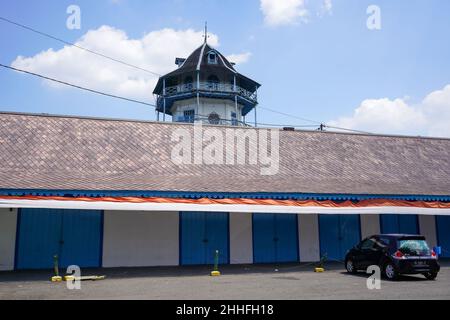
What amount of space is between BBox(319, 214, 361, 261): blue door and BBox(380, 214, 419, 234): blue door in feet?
4.36

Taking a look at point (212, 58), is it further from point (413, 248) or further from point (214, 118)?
point (413, 248)

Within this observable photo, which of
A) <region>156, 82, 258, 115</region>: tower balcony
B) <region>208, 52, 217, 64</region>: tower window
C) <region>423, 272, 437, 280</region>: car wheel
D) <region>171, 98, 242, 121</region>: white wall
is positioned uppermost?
<region>208, 52, 217, 64</region>: tower window

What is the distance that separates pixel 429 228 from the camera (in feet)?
70.7

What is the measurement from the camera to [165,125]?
23484 mm

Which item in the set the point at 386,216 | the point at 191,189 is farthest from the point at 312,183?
the point at 191,189

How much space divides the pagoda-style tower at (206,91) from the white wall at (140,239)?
24806 mm

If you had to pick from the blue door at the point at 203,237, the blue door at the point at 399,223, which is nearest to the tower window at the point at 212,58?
the blue door at the point at 399,223

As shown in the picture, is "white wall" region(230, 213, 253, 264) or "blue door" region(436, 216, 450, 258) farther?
"blue door" region(436, 216, 450, 258)

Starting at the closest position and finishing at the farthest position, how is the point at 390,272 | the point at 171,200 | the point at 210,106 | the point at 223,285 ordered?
the point at 223,285 < the point at 390,272 < the point at 171,200 < the point at 210,106

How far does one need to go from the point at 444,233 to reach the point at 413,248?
9438mm

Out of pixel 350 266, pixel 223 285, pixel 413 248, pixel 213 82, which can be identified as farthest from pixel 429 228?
pixel 213 82

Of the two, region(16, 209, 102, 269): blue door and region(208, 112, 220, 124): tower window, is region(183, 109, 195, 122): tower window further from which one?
region(16, 209, 102, 269): blue door

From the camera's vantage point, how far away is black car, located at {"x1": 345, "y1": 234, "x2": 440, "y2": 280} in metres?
13.4

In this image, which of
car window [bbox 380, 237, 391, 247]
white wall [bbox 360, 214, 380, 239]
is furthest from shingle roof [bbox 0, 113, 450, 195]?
car window [bbox 380, 237, 391, 247]
